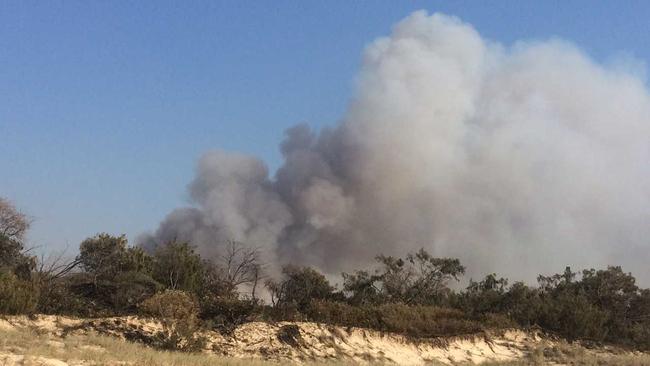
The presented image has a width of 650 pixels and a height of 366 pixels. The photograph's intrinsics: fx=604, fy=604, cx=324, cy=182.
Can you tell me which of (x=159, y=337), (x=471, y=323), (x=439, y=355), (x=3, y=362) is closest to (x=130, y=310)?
(x=159, y=337)

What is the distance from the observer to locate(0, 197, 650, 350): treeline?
76.9ft

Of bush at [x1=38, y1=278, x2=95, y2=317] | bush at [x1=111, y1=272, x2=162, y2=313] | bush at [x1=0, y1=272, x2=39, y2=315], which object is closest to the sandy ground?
bush at [x1=0, y1=272, x2=39, y2=315]

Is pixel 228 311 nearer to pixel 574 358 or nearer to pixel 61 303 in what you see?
pixel 61 303

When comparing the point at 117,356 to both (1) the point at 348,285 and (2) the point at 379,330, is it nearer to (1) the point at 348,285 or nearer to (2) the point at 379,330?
(2) the point at 379,330

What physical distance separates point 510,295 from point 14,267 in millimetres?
26018

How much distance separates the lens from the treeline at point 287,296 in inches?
923

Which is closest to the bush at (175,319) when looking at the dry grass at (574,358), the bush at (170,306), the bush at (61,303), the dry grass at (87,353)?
the bush at (170,306)

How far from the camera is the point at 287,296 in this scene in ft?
99.5

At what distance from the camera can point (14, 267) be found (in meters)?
26.5

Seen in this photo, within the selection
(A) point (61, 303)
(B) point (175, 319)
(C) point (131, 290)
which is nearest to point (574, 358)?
(B) point (175, 319)

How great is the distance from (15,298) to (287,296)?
1294 cm

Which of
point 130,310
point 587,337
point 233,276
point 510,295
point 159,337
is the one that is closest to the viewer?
point 159,337

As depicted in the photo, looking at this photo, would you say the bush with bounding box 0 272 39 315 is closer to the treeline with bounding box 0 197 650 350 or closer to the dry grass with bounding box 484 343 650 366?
the treeline with bounding box 0 197 650 350

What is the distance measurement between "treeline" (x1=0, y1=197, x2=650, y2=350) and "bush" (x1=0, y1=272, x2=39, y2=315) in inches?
1.4
